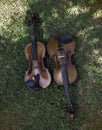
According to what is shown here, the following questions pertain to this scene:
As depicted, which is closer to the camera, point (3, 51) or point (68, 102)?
point (68, 102)

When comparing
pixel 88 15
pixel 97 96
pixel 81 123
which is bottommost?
pixel 81 123

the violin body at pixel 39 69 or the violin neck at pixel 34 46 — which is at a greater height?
the violin neck at pixel 34 46

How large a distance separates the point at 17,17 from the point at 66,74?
2.88ft

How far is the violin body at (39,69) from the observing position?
394 centimetres

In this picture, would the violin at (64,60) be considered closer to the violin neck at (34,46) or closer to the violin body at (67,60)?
the violin body at (67,60)

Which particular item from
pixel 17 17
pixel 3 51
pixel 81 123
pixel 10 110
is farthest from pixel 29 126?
pixel 17 17

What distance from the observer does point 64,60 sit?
3.84 meters

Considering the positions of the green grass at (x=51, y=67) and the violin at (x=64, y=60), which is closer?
the violin at (x=64, y=60)

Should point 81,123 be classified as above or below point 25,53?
below

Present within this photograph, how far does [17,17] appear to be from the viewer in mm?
4215

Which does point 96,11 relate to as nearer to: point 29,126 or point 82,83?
point 82,83

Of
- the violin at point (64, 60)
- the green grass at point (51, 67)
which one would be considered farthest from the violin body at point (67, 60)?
the green grass at point (51, 67)

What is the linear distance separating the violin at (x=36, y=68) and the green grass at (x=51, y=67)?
117 mm

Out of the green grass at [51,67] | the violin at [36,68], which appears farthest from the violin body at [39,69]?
the green grass at [51,67]
